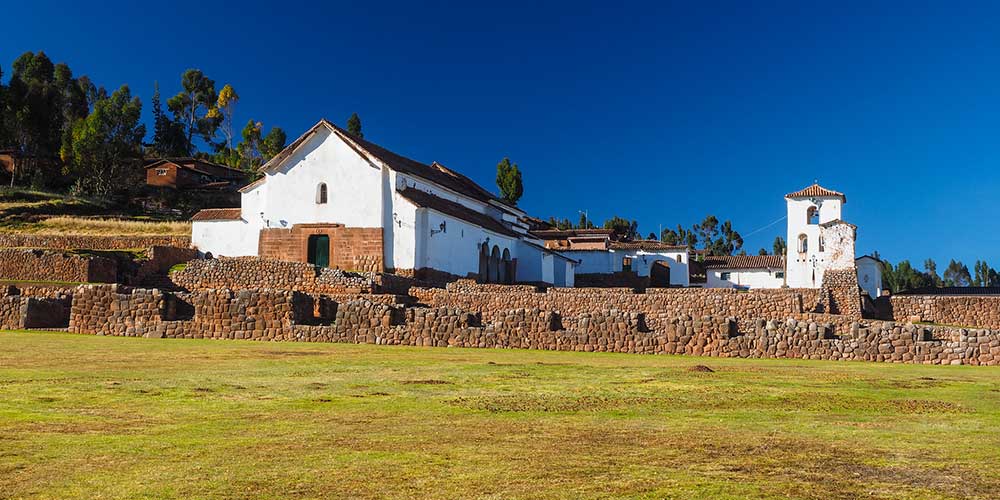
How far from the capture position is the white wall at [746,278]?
245 feet

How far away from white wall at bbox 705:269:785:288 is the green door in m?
40.6

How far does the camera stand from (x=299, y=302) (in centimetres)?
2323

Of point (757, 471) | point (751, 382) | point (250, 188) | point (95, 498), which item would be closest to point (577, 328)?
point (751, 382)

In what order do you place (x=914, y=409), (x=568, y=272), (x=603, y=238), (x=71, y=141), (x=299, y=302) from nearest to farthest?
(x=914, y=409) → (x=299, y=302) → (x=568, y=272) → (x=603, y=238) → (x=71, y=141)

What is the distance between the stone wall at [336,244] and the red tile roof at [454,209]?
2.22m

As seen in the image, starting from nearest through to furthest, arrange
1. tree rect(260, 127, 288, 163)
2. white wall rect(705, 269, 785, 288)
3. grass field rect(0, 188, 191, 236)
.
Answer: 1. grass field rect(0, 188, 191, 236)
2. white wall rect(705, 269, 785, 288)
3. tree rect(260, 127, 288, 163)

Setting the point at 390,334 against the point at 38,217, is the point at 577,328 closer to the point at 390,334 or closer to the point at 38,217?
the point at 390,334

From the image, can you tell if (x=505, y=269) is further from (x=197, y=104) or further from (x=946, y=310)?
(x=197, y=104)

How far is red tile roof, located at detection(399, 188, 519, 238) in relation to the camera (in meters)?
41.1

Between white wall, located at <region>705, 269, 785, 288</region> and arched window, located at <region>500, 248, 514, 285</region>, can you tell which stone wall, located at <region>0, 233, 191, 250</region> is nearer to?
arched window, located at <region>500, 248, 514, 285</region>

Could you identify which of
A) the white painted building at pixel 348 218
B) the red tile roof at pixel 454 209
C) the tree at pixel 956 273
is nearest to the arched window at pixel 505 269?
the red tile roof at pixel 454 209

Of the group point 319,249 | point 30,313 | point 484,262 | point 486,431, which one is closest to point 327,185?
point 319,249

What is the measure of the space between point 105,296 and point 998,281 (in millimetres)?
135094

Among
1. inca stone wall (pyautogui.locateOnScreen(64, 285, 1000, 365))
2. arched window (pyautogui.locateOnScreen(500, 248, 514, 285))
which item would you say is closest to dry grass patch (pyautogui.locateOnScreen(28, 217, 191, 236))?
arched window (pyautogui.locateOnScreen(500, 248, 514, 285))
